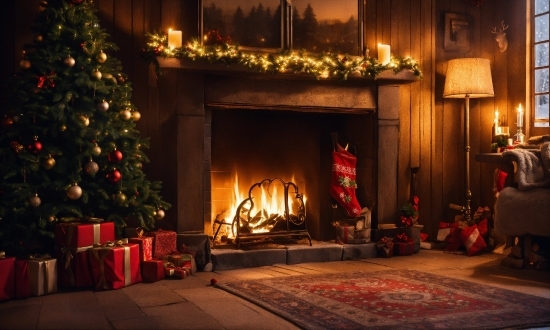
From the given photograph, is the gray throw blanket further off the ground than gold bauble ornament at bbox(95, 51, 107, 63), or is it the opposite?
gold bauble ornament at bbox(95, 51, 107, 63)

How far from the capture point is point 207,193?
476 centimetres

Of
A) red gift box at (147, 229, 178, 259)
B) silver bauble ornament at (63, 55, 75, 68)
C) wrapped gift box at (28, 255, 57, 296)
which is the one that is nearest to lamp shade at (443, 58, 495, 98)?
red gift box at (147, 229, 178, 259)

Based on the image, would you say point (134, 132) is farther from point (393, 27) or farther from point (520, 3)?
point (520, 3)

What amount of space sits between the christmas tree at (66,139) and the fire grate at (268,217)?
836mm

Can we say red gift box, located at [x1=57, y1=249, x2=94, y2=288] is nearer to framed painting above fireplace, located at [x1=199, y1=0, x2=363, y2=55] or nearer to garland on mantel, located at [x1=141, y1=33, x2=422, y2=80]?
garland on mantel, located at [x1=141, y1=33, x2=422, y2=80]

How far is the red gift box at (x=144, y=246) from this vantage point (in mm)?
4180

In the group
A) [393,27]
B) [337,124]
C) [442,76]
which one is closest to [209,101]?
[337,124]

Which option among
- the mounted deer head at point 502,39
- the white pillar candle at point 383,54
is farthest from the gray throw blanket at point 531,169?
the mounted deer head at point 502,39

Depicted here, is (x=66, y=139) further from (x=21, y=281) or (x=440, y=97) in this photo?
(x=440, y=97)

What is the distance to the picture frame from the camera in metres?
5.75

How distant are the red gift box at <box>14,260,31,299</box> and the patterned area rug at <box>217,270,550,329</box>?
3.81ft

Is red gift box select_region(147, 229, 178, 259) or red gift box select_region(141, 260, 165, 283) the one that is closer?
red gift box select_region(141, 260, 165, 283)

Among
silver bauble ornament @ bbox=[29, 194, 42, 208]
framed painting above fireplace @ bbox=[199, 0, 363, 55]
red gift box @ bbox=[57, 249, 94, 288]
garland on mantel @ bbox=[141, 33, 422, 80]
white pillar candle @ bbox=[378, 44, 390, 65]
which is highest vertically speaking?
framed painting above fireplace @ bbox=[199, 0, 363, 55]

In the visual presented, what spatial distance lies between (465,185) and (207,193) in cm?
240
